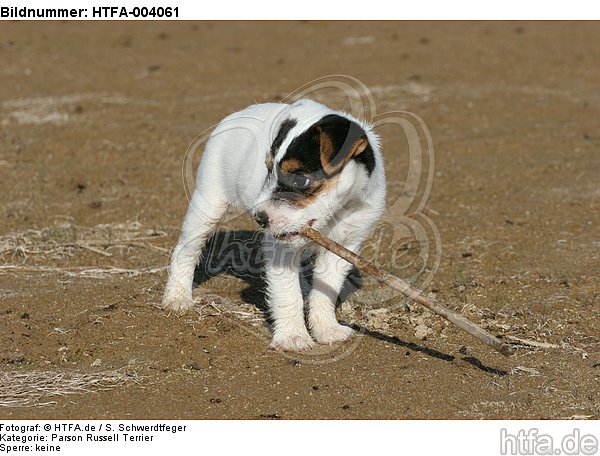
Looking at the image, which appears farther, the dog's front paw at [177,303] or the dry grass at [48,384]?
the dog's front paw at [177,303]

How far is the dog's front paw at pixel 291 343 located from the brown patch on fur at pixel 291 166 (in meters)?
1.41

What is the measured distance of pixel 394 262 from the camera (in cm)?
905

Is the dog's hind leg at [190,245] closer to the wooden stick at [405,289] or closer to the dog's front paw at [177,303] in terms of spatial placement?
the dog's front paw at [177,303]

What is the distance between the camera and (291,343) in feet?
23.3

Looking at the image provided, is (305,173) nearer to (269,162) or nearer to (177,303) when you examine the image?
(269,162)

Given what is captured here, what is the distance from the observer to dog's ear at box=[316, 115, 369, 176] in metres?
6.30

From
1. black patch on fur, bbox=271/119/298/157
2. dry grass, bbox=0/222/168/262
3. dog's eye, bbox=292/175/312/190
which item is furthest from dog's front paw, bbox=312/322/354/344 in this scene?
dry grass, bbox=0/222/168/262

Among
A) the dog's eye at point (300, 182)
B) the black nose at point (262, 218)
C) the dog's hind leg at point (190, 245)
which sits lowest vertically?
the dog's hind leg at point (190, 245)

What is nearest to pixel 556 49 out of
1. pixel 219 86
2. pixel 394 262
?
pixel 219 86

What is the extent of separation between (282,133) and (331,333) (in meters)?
1.63

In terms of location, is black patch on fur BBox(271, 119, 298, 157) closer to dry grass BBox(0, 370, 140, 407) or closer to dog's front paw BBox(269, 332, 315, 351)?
dog's front paw BBox(269, 332, 315, 351)

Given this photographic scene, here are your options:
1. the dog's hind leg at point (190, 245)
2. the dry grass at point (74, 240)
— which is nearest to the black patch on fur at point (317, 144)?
the dog's hind leg at point (190, 245)
